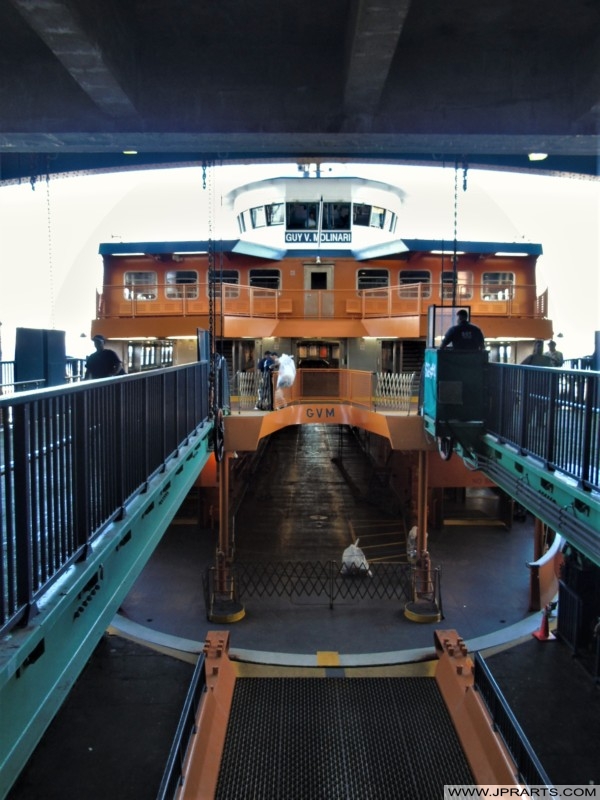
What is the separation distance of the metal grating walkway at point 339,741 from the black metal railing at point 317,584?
167 inches

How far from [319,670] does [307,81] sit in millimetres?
11082

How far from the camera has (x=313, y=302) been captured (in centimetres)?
2558

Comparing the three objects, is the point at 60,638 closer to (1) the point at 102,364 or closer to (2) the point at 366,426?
(1) the point at 102,364

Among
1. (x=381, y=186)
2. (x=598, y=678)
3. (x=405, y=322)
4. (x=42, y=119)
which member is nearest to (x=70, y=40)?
(x=42, y=119)

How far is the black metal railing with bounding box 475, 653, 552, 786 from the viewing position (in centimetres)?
745

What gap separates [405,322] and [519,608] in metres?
11.4

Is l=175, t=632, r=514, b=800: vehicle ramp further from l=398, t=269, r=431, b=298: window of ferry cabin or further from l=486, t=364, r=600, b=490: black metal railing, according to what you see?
l=398, t=269, r=431, b=298: window of ferry cabin

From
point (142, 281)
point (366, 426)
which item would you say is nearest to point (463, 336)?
point (366, 426)

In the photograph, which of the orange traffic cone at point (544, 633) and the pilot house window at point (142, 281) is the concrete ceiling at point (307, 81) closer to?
the orange traffic cone at point (544, 633)

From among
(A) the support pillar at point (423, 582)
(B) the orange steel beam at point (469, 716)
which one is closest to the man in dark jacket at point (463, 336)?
(B) the orange steel beam at point (469, 716)

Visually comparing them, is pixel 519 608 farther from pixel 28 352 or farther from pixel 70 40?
pixel 70 40

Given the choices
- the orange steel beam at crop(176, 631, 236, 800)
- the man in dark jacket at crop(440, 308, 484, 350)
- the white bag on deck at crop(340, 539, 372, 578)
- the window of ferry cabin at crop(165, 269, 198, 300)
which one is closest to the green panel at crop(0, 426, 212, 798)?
the orange steel beam at crop(176, 631, 236, 800)

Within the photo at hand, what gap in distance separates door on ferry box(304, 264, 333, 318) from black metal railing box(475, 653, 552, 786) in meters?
16.8

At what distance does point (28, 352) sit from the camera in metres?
11.6
